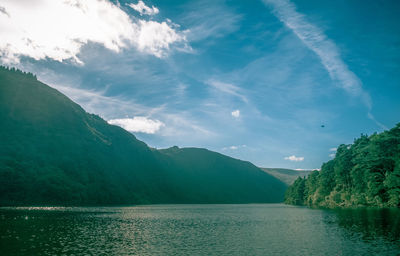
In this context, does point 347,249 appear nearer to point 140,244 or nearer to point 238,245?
point 238,245

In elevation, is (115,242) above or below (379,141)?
below

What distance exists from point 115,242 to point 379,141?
94.0m

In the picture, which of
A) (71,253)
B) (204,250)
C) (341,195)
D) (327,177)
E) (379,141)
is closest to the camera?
(71,253)

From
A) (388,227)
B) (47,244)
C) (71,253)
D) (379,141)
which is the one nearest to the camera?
(71,253)

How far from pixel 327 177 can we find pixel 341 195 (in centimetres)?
2111

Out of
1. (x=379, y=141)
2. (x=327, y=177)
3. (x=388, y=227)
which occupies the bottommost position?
(x=388, y=227)

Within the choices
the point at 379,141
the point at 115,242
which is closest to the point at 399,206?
the point at 379,141

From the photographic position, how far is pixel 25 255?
103 ft

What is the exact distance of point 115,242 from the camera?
42.3 metres

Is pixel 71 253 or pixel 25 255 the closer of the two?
pixel 25 255

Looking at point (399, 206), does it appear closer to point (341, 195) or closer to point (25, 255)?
point (341, 195)

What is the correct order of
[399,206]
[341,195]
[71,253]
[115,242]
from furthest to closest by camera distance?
[341,195]
[399,206]
[115,242]
[71,253]

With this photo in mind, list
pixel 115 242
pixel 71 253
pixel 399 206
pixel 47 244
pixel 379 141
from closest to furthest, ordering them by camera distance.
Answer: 1. pixel 71 253
2. pixel 47 244
3. pixel 115 242
4. pixel 399 206
5. pixel 379 141

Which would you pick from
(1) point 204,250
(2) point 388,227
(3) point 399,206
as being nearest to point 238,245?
(1) point 204,250
